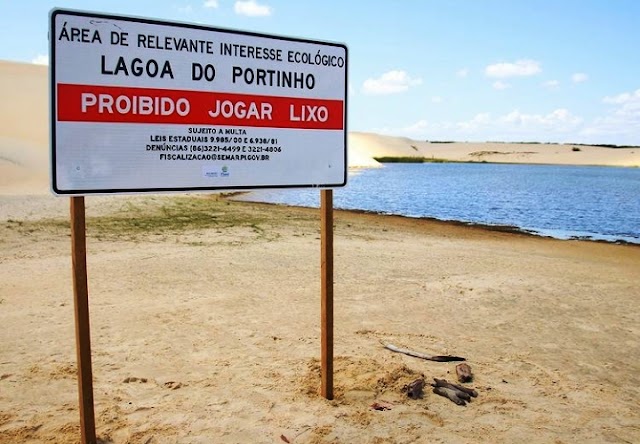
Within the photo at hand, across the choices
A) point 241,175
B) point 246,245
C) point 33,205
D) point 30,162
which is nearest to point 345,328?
point 241,175

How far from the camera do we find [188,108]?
3998 mm

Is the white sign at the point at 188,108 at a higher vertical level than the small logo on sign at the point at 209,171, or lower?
higher

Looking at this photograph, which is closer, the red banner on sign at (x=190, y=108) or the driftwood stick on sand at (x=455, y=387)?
the red banner on sign at (x=190, y=108)

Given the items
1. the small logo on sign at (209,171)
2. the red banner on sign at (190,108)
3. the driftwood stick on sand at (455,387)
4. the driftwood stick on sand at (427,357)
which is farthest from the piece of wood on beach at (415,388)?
the small logo on sign at (209,171)

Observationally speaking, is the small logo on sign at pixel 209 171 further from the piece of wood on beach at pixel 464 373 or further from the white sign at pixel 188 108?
the piece of wood on beach at pixel 464 373

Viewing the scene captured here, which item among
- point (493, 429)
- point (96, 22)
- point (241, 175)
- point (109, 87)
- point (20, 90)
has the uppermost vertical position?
point (20, 90)

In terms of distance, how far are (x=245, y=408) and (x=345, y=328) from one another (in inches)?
98.4

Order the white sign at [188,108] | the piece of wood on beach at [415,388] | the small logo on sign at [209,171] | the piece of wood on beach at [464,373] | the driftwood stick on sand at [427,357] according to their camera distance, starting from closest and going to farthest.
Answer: the white sign at [188,108] < the small logo on sign at [209,171] < the piece of wood on beach at [415,388] < the piece of wood on beach at [464,373] < the driftwood stick on sand at [427,357]

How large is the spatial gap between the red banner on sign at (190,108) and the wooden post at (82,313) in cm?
58

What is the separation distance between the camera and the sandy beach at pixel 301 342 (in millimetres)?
4312

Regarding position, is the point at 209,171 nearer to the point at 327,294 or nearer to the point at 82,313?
the point at 82,313

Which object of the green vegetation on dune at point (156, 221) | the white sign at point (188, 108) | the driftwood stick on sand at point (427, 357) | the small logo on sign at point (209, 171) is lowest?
the driftwood stick on sand at point (427, 357)

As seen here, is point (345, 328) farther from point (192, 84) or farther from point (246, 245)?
point (246, 245)

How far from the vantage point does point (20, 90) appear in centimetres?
5778
